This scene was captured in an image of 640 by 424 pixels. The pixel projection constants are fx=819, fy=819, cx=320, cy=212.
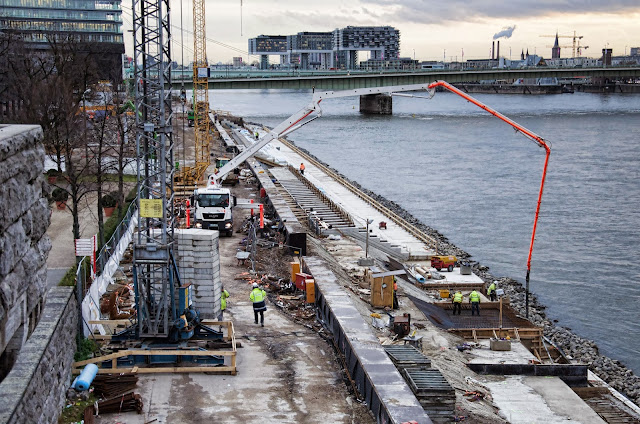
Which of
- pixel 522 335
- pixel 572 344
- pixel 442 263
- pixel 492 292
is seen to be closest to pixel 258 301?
pixel 522 335

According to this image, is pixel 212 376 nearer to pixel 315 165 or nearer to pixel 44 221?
pixel 44 221

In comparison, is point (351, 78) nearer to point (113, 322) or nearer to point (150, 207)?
point (113, 322)

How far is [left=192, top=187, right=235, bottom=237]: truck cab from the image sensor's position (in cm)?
3559

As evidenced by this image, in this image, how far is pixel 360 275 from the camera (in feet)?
106

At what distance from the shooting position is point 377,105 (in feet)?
528

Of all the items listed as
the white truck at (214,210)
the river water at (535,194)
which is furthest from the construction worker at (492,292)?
the white truck at (214,210)

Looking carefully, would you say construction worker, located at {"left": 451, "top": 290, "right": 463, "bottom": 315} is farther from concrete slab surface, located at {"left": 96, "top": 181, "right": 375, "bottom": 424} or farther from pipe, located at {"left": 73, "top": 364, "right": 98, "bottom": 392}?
pipe, located at {"left": 73, "top": 364, "right": 98, "bottom": 392}

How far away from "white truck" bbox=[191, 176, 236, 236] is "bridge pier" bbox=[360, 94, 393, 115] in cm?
12304

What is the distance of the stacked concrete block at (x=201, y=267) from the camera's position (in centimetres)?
2056

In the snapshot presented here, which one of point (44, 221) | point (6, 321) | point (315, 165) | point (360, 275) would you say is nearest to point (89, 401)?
point (44, 221)

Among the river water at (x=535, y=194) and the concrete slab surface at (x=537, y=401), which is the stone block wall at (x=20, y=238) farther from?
the river water at (x=535, y=194)

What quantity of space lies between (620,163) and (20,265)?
8378 cm

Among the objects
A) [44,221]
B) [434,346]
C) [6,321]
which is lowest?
[434,346]

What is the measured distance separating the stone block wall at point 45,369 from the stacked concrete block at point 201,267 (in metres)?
3.12
